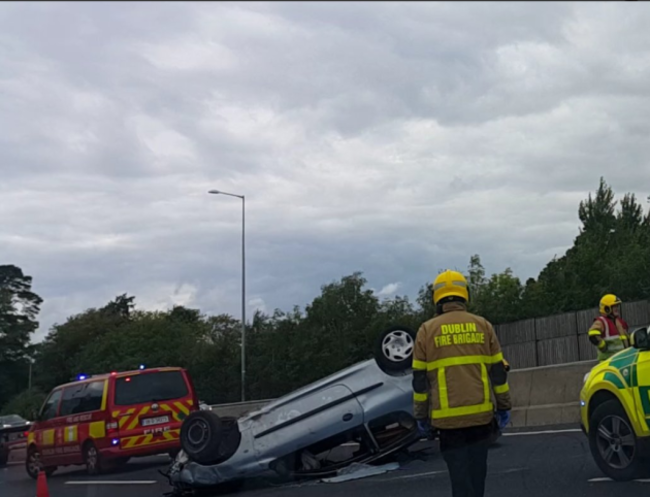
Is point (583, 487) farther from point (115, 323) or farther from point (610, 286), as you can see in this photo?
point (115, 323)

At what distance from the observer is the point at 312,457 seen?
412 inches

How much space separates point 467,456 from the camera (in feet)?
19.6

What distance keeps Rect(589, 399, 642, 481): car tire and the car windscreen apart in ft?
30.0

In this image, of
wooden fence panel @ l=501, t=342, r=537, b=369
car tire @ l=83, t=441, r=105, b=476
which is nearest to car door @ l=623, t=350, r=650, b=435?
car tire @ l=83, t=441, r=105, b=476

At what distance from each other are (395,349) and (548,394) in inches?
205

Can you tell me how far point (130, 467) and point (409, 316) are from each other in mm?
15446

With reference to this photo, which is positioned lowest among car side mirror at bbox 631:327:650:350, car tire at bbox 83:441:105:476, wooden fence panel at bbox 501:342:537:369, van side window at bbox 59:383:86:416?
car tire at bbox 83:441:105:476

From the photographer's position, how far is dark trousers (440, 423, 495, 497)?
595 centimetres

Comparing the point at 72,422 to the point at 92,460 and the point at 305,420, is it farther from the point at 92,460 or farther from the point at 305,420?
the point at 305,420

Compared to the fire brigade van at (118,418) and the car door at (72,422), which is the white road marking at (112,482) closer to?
the fire brigade van at (118,418)

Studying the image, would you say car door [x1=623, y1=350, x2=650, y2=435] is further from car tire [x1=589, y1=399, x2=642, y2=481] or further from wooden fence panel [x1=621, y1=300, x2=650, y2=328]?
wooden fence panel [x1=621, y1=300, x2=650, y2=328]

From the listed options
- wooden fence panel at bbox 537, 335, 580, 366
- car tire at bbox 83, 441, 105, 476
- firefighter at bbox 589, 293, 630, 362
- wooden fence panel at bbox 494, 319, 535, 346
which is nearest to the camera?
firefighter at bbox 589, 293, 630, 362

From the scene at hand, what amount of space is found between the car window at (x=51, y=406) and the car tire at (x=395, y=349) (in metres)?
8.98

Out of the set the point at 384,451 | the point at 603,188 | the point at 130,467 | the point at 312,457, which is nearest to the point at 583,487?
the point at 384,451
